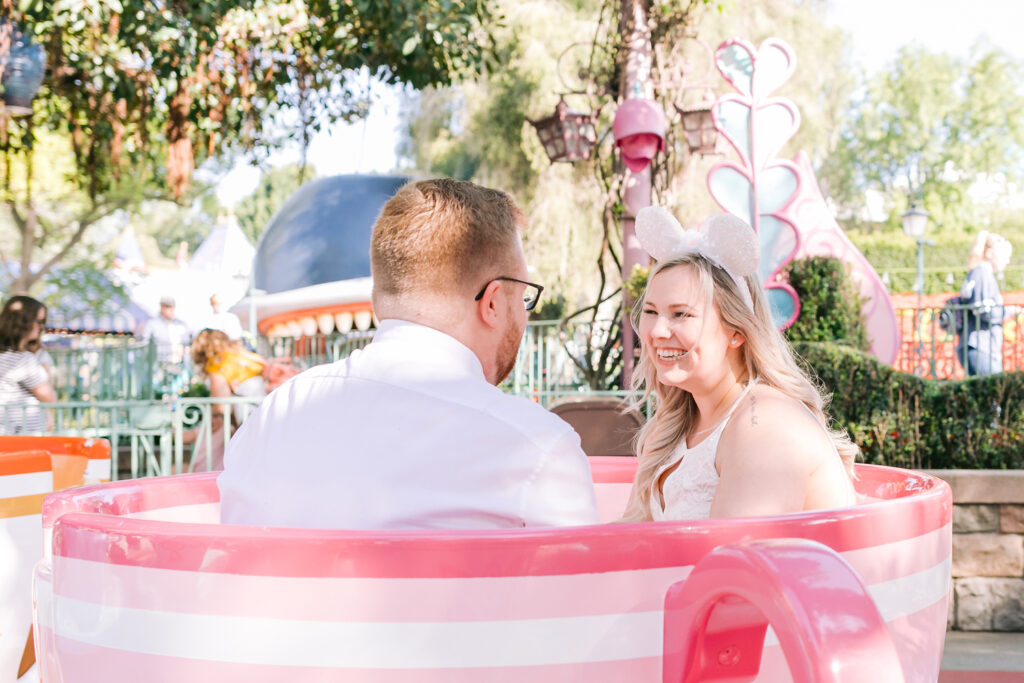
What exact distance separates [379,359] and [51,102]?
8325 mm

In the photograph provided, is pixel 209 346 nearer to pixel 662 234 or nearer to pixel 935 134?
pixel 662 234

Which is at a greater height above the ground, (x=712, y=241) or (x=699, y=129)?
(x=699, y=129)

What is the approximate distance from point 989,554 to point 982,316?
3100 millimetres

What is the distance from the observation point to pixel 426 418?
1093 millimetres

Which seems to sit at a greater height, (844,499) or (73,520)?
(73,520)

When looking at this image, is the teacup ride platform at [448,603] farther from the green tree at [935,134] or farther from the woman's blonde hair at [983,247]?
the green tree at [935,134]

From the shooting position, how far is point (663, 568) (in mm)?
806

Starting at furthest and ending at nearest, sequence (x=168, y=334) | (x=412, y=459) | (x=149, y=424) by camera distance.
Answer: (x=168, y=334) → (x=149, y=424) → (x=412, y=459)

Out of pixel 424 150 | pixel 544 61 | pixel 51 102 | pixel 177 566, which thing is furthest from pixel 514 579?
pixel 424 150

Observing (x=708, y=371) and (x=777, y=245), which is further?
(x=777, y=245)

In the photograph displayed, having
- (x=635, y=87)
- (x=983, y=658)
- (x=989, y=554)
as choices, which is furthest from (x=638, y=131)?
(x=983, y=658)

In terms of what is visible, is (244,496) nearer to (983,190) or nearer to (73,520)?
(73,520)

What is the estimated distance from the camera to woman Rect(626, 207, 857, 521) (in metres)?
1.73

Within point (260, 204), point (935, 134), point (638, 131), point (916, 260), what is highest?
point (935, 134)
